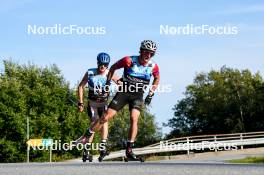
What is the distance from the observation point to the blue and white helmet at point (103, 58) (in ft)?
44.5

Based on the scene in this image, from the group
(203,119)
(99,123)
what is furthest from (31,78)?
(99,123)

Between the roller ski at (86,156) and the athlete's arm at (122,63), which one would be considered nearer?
the athlete's arm at (122,63)

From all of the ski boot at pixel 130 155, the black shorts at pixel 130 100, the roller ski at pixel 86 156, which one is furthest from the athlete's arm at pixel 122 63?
the roller ski at pixel 86 156

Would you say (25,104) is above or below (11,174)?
above

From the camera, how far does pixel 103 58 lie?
1365 centimetres

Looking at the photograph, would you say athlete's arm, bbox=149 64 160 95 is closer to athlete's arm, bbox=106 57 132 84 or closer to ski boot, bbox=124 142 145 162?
athlete's arm, bbox=106 57 132 84

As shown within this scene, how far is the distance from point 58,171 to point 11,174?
676 mm

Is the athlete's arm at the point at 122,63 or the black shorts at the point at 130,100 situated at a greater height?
the athlete's arm at the point at 122,63

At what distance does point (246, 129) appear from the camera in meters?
78.6

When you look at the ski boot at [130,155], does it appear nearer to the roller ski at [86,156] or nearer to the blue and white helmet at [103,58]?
the roller ski at [86,156]

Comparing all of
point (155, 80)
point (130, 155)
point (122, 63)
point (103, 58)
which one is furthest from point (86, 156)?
point (122, 63)

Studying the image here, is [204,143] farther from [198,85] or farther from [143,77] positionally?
[198,85]

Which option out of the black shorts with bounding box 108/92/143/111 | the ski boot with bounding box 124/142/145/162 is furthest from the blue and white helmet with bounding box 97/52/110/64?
the ski boot with bounding box 124/142/145/162

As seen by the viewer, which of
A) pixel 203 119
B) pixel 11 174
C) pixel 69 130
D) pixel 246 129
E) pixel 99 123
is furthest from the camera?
pixel 203 119
